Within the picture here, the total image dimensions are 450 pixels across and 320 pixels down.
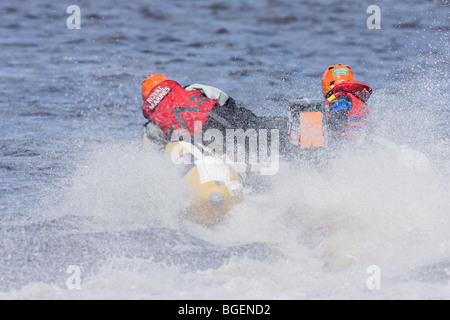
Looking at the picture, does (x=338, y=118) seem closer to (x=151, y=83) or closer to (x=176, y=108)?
(x=176, y=108)

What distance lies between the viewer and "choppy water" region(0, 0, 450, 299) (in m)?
5.46

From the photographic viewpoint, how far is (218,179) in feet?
21.6

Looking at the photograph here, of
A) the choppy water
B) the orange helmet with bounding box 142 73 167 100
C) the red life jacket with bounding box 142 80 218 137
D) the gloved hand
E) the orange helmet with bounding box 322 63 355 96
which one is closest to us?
the choppy water

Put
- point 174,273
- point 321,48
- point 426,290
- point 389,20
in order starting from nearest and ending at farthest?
point 426,290, point 174,273, point 321,48, point 389,20

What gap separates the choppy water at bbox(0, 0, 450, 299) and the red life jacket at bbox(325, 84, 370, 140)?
0.74 ft

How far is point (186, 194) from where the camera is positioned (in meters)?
6.66

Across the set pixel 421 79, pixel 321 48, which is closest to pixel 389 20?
pixel 321 48

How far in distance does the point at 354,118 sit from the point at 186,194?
182 cm

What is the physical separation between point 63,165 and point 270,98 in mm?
4225

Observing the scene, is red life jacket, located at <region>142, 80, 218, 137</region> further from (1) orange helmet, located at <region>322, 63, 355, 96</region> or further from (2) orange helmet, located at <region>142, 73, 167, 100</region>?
(1) orange helmet, located at <region>322, 63, 355, 96</region>

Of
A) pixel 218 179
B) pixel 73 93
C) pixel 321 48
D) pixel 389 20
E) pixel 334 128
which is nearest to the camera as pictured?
pixel 218 179

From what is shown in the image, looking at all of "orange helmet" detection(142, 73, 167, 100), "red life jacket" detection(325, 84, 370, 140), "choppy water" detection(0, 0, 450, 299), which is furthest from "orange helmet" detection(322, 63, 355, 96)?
"orange helmet" detection(142, 73, 167, 100)

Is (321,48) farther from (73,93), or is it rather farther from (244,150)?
(244,150)

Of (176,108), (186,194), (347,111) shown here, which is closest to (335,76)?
(347,111)
